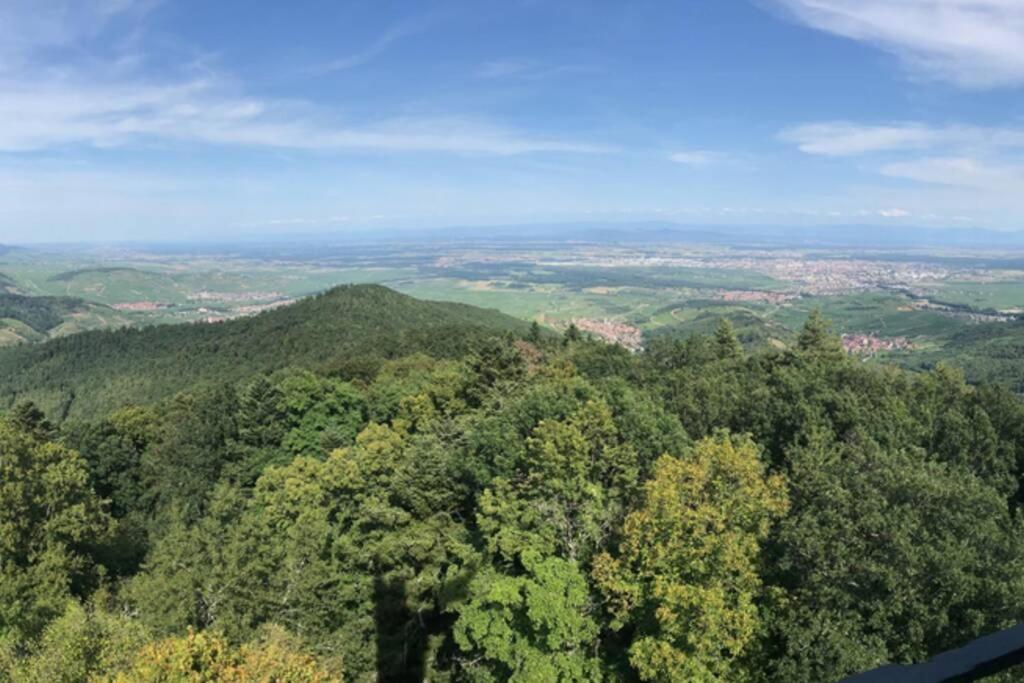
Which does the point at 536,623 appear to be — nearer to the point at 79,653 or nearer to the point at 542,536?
the point at 542,536

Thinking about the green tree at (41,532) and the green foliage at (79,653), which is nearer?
the green foliage at (79,653)

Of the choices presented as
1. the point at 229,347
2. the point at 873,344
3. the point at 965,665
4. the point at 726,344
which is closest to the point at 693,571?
the point at 965,665

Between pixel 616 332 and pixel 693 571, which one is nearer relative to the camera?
pixel 693 571

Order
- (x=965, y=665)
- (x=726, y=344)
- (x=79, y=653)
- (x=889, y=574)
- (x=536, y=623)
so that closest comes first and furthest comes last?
1. (x=965, y=665)
2. (x=79, y=653)
3. (x=889, y=574)
4. (x=536, y=623)
5. (x=726, y=344)

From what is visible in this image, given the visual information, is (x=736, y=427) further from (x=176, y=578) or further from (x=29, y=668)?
(x=29, y=668)

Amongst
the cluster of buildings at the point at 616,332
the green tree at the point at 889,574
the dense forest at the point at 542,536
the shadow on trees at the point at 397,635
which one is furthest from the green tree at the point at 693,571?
the cluster of buildings at the point at 616,332

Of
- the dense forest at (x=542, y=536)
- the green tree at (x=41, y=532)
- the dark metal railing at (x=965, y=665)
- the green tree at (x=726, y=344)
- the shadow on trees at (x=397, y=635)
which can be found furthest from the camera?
the green tree at (x=726, y=344)

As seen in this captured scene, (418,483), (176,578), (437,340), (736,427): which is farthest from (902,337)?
(176,578)

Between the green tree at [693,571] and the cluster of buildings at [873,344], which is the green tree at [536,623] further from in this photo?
the cluster of buildings at [873,344]
